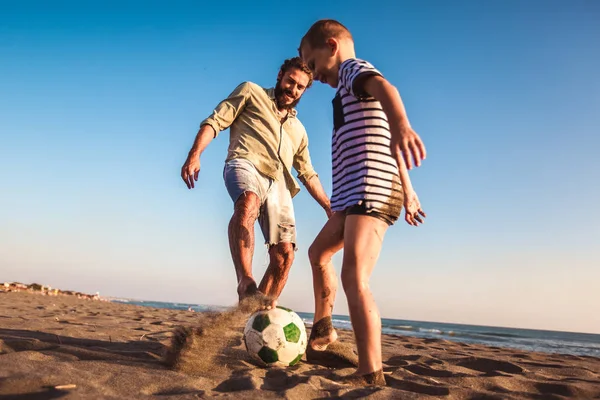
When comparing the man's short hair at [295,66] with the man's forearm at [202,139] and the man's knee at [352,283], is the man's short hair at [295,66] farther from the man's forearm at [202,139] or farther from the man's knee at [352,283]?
the man's knee at [352,283]

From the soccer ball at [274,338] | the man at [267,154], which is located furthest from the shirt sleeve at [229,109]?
the soccer ball at [274,338]

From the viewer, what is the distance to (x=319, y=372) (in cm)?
292

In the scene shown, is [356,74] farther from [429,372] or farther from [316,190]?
[316,190]

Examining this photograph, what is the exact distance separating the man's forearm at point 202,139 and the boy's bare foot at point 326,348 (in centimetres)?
162

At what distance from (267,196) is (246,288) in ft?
3.92

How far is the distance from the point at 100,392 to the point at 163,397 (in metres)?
0.28

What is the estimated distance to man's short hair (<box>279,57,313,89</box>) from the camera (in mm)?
4168

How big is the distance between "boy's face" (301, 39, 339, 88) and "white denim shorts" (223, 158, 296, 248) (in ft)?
3.93

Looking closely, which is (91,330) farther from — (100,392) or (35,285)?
(35,285)

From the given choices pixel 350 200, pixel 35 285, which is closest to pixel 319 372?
pixel 350 200

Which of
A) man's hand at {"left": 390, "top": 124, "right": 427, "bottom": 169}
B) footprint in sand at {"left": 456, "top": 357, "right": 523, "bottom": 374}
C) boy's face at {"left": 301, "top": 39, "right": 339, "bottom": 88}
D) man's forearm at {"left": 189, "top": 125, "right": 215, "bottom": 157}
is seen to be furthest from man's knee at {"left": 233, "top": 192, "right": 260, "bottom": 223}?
footprint in sand at {"left": 456, "top": 357, "right": 523, "bottom": 374}

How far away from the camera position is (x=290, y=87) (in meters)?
4.31

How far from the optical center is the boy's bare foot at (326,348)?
10.6 ft

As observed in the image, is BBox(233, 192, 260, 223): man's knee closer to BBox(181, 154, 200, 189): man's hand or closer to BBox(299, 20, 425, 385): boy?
BBox(181, 154, 200, 189): man's hand
